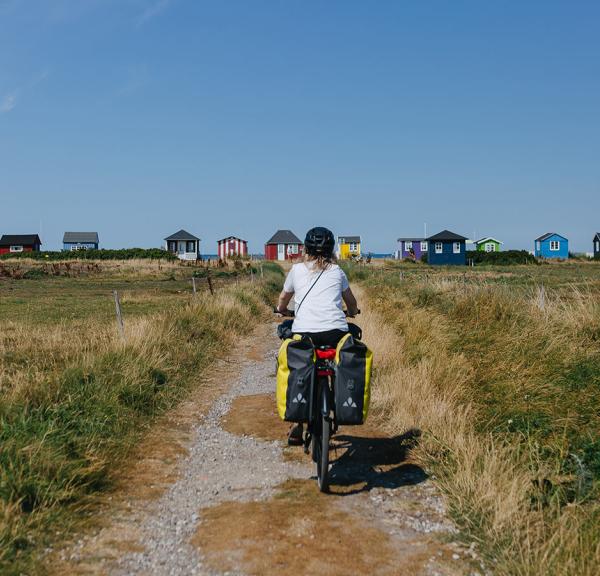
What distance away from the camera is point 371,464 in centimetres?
565

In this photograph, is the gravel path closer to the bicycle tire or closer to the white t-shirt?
the bicycle tire

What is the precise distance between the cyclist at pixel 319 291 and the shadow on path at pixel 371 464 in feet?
3.94

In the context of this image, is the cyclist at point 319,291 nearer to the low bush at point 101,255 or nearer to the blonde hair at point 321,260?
the blonde hair at point 321,260

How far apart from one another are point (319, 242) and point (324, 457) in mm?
1772

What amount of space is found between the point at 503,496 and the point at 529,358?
4441 millimetres

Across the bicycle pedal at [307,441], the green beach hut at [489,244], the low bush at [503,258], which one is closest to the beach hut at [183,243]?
the low bush at [503,258]

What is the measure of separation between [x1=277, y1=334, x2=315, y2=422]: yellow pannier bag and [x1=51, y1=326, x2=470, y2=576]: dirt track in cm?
68

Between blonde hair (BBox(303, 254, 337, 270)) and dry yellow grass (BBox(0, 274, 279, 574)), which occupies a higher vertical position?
blonde hair (BBox(303, 254, 337, 270))

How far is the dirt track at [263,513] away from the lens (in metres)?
3.72

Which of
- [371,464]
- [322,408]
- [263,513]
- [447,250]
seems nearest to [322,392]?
[322,408]

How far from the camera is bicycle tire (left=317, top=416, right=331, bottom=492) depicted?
4.77 metres

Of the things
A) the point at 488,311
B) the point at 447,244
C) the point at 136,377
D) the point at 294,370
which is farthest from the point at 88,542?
the point at 447,244

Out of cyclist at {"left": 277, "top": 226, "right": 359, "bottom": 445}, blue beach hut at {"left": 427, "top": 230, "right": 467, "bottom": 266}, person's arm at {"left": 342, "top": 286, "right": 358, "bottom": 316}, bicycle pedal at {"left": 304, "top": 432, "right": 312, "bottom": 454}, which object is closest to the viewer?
cyclist at {"left": 277, "top": 226, "right": 359, "bottom": 445}

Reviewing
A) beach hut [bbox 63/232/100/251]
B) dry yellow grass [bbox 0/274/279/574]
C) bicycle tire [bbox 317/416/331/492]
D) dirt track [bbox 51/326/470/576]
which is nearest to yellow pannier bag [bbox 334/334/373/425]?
bicycle tire [bbox 317/416/331/492]
